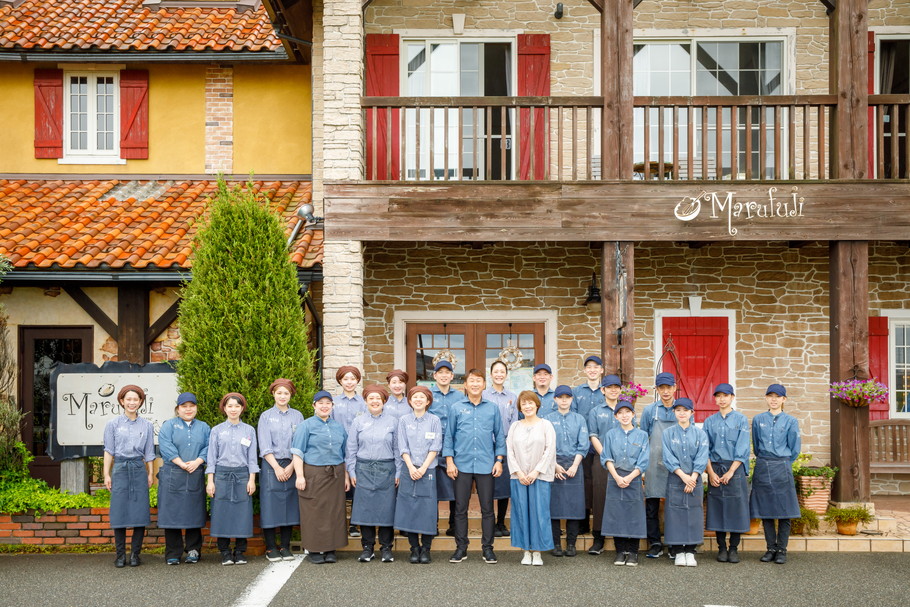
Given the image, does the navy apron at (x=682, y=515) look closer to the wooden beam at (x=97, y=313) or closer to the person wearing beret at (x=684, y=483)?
the person wearing beret at (x=684, y=483)

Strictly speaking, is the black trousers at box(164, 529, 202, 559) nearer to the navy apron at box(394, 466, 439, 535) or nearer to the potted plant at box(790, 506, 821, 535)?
the navy apron at box(394, 466, 439, 535)

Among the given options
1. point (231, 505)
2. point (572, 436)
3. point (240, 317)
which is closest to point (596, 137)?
point (572, 436)

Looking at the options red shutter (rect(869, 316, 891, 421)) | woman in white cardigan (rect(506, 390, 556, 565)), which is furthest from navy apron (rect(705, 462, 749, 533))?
red shutter (rect(869, 316, 891, 421))

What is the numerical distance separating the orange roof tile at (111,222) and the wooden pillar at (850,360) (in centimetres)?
591

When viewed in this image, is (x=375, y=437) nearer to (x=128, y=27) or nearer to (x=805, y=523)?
(x=805, y=523)

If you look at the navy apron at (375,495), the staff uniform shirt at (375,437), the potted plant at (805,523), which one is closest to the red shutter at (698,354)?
the potted plant at (805,523)

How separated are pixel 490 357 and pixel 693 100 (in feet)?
14.1

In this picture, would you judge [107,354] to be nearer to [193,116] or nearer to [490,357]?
[193,116]

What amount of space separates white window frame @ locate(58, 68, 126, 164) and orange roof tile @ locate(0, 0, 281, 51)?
0.59 metres

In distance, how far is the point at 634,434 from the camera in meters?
8.16

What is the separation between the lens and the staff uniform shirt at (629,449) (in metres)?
8.16

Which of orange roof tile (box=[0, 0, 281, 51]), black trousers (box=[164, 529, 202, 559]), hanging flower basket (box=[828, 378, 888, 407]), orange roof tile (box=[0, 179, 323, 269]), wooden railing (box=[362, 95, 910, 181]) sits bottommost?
black trousers (box=[164, 529, 202, 559])

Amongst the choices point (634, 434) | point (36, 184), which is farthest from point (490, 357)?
point (36, 184)

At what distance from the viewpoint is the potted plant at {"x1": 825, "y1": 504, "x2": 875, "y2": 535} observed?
9.01 m
